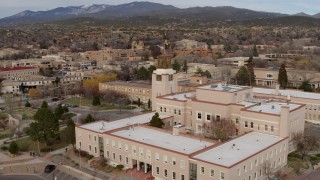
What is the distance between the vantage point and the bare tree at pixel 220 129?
4547 cm

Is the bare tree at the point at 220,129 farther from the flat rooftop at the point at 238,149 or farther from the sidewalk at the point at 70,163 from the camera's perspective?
the sidewalk at the point at 70,163

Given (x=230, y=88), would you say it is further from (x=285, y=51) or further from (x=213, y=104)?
(x=285, y=51)

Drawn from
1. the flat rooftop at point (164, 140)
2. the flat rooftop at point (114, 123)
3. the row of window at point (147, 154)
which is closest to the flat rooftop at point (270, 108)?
the flat rooftop at point (164, 140)

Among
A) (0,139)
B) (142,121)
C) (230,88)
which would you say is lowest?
(0,139)

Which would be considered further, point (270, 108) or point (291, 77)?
point (291, 77)

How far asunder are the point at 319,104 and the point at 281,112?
18.6 meters

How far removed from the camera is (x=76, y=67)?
12281cm

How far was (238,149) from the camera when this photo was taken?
3966 cm

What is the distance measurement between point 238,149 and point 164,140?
7961 mm

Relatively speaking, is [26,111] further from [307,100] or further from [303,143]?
[303,143]

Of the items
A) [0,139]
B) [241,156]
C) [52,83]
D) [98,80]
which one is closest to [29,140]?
[0,139]

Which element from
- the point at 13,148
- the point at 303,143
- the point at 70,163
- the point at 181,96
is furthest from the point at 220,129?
the point at 13,148

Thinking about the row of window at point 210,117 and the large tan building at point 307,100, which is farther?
the large tan building at point 307,100

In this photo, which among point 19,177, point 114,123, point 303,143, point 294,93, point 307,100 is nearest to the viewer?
point 19,177
